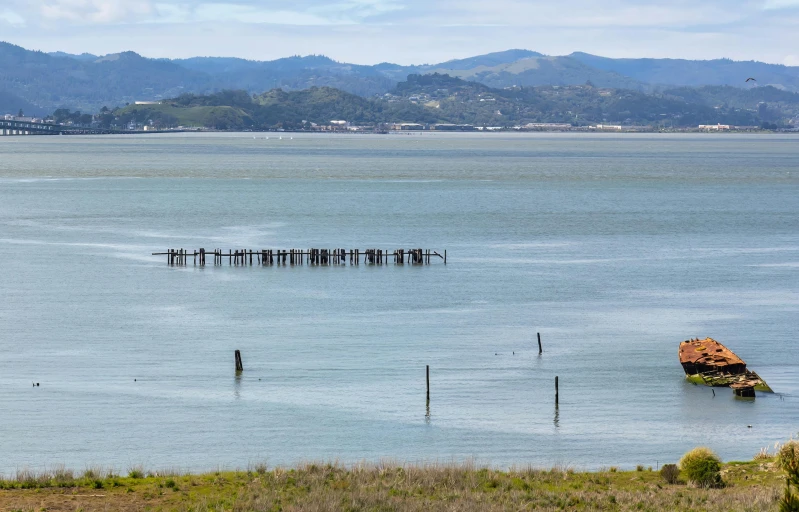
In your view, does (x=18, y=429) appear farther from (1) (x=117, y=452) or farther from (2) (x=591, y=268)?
(2) (x=591, y=268)

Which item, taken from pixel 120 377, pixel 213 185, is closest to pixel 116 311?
pixel 120 377

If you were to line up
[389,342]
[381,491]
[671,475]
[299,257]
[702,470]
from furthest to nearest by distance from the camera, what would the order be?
[299,257]
[389,342]
[671,475]
[702,470]
[381,491]

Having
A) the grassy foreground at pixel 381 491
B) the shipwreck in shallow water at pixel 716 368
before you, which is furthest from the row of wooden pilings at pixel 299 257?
the grassy foreground at pixel 381 491

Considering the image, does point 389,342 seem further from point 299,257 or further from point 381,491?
point 299,257

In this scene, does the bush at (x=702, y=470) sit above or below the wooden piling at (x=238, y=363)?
above

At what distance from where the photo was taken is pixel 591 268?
284 feet

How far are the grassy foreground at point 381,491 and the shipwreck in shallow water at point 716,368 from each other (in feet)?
53.2

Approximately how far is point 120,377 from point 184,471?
15073 mm

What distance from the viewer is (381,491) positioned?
3016 cm

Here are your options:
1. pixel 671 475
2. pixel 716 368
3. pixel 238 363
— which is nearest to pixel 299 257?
pixel 238 363

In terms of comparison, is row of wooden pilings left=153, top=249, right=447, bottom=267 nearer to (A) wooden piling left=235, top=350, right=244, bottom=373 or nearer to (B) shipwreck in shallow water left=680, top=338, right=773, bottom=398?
(A) wooden piling left=235, top=350, right=244, bottom=373

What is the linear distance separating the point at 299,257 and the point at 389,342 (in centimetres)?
3300

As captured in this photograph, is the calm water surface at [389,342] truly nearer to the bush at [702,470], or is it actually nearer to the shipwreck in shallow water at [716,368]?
the shipwreck in shallow water at [716,368]

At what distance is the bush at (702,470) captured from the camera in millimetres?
32531
